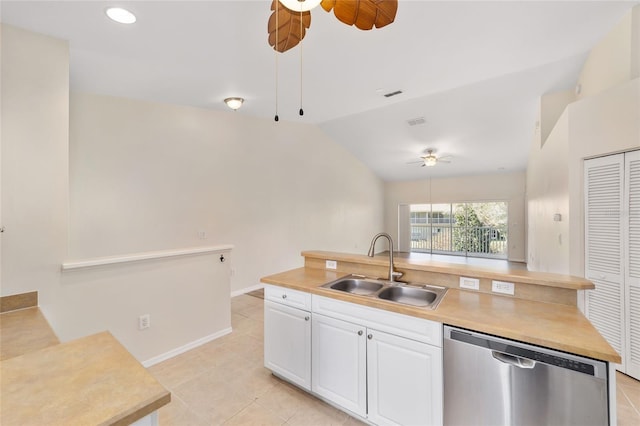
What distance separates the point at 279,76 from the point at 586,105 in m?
3.06

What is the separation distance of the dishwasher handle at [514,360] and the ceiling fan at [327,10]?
5.79 ft

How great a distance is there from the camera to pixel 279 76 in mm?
3094

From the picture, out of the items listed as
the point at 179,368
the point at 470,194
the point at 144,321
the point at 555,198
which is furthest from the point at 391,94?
the point at 470,194

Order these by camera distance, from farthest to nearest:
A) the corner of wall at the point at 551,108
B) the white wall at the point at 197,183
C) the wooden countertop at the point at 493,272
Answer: the corner of wall at the point at 551,108 → the white wall at the point at 197,183 → the wooden countertop at the point at 493,272

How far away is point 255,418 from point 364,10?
257 cm

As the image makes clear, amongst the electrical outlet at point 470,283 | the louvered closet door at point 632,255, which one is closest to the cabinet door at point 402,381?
Result: the electrical outlet at point 470,283

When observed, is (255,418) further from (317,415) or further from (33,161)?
(33,161)

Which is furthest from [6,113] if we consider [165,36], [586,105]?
[586,105]

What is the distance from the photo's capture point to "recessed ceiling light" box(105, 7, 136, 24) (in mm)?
1927

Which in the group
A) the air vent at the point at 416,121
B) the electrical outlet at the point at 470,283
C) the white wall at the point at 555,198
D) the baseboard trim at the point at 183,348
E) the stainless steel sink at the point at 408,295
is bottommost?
the baseboard trim at the point at 183,348

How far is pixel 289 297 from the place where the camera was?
2143mm

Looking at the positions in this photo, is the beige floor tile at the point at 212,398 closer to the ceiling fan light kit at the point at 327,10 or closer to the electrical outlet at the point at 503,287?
the electrical outlet at the point at 503,287

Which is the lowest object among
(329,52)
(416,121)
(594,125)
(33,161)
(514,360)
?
(514,360)

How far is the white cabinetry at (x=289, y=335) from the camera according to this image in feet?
6.70
